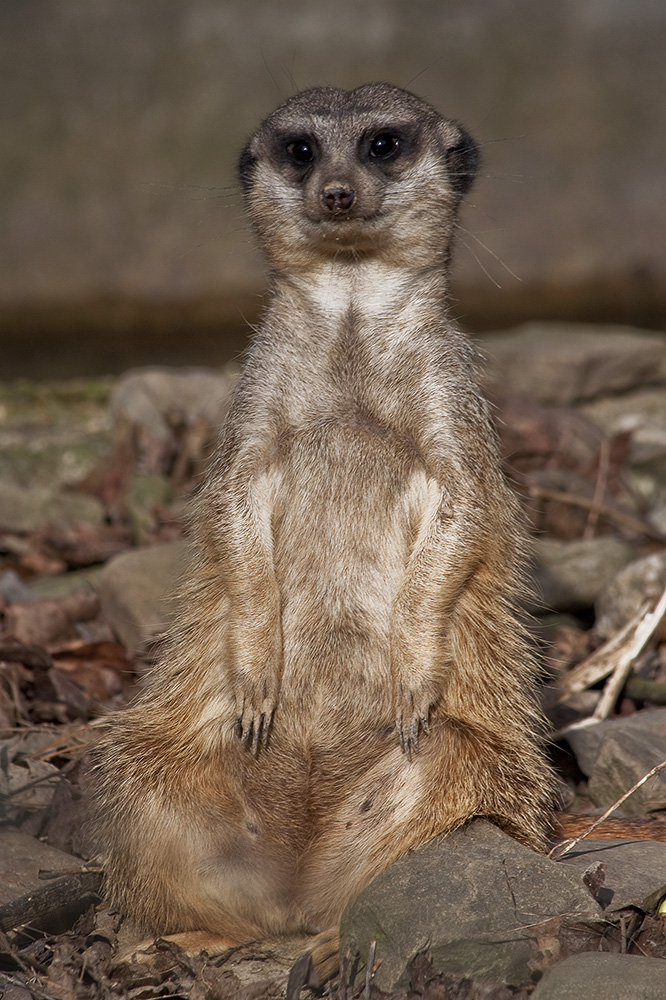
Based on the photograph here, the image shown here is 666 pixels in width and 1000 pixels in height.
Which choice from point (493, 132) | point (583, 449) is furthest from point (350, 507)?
point (493, 132)

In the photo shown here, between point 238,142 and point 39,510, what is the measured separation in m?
5.07

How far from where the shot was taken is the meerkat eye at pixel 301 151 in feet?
12.2

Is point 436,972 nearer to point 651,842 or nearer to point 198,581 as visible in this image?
point 651,842

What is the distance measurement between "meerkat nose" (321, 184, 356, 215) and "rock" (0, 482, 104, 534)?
330cm

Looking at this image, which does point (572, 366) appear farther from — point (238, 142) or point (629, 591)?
point (238, 142)

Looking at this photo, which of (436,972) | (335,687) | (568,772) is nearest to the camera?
(436,972)

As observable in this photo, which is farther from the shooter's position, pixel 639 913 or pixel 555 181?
pixel 555 181

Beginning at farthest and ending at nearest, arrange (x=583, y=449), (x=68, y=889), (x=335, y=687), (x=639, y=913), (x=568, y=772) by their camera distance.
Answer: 1. (x=583, y=449)
2. (x=568, y=772)
3. (x=335, y=687)
4. (x=68, y=889)
5. (x=639, y=913)

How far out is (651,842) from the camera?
3234 mm

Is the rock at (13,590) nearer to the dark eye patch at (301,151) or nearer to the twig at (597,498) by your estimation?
the dark eye patch at (301,151)

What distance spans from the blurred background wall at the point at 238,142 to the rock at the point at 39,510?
12.5 feet

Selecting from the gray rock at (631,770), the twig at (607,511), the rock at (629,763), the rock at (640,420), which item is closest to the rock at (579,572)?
the twig at (607,511)

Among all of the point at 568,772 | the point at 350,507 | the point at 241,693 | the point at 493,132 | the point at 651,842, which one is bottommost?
the point at 568,772

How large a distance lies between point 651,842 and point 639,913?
458 mm
